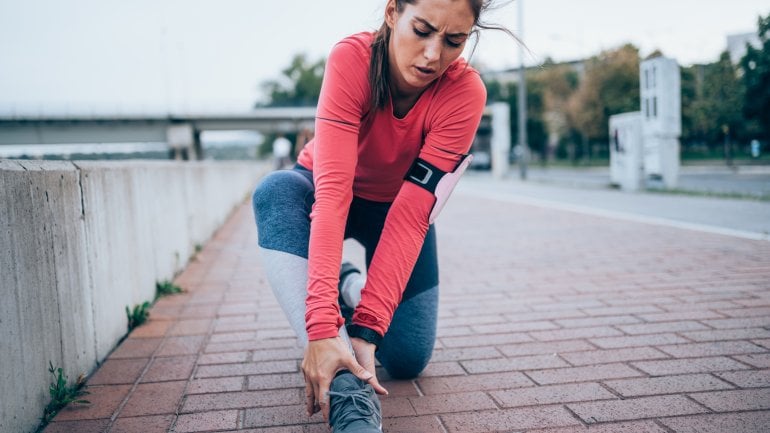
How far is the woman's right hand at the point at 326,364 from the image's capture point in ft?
5.94

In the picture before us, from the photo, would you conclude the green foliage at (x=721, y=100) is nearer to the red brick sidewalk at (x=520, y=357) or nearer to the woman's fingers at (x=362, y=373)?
the red brick sidewalk at (x=520, y=357)

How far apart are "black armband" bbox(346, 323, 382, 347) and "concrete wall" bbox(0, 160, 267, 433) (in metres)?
1.07

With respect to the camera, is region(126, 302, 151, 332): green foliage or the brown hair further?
region(126, 302, 151, 332): green foliage

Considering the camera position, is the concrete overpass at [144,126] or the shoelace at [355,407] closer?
the shoelace at [355,407]

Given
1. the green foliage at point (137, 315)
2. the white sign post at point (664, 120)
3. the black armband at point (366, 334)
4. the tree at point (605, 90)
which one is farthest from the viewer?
the tree at point (605, 90)

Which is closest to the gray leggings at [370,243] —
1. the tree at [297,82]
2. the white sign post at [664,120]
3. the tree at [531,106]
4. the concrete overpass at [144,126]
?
the white sign post at [664,120]

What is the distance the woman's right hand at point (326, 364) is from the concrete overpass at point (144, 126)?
46183 millimetres

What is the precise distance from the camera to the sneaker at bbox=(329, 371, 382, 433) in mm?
1771

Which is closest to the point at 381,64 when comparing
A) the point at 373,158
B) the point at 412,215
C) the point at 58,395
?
the point at 373,158

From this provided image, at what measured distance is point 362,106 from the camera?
227 cm

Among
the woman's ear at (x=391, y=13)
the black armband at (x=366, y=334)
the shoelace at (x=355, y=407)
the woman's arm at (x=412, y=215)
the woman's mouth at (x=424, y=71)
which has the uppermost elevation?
the woman's ear at (x=391, y=13)

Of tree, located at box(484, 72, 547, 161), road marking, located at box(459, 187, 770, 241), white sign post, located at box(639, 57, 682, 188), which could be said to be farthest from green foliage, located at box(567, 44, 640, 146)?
road marking, located at box(459, 187, 770, 241)

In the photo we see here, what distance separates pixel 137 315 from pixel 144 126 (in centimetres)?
5334

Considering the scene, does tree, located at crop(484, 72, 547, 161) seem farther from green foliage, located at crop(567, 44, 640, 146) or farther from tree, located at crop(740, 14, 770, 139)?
tree, located at crop(740, 14, 770, 139)
